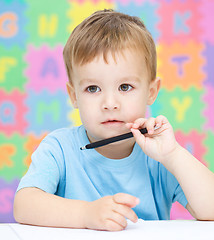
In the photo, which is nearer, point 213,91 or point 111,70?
point 111,70

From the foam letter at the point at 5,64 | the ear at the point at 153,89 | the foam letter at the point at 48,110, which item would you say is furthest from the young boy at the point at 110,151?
the foam letter at the point at 5,64

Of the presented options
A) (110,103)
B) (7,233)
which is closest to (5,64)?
(110,103)

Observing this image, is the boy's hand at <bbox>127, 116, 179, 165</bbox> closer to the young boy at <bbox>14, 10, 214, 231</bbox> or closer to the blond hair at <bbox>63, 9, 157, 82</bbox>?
the young boy at <bbox>14, 10, 214, 231</bbox>

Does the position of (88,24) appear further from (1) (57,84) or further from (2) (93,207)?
(1) (57,84)

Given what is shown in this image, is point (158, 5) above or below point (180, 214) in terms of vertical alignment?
above

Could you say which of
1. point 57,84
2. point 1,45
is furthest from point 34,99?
point 1,45

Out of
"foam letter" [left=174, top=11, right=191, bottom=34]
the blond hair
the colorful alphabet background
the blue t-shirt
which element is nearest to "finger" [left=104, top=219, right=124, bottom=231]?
the blue t-shirt

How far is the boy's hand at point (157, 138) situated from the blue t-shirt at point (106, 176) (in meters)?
0.11

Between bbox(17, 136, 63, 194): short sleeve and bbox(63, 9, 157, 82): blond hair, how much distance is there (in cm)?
20

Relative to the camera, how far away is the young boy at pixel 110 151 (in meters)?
0.83

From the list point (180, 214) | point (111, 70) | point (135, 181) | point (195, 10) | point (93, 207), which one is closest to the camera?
point (93, 207)

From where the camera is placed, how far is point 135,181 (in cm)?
98

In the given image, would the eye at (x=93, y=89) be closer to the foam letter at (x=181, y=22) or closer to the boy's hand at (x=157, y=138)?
the boy's hand at (x=157, y=138)

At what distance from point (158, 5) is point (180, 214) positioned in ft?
3.56
